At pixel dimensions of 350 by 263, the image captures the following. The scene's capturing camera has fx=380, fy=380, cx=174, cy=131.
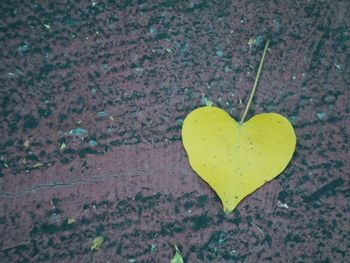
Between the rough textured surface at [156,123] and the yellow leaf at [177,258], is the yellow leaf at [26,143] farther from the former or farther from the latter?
the yellow leaf at [177,258]

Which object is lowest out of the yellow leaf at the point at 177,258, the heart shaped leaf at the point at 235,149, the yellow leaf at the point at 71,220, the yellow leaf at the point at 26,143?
the yellow leaf at the point at 177,258

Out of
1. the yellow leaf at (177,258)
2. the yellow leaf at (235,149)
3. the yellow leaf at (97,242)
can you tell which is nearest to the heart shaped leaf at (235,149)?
the yellow leaf at (235,149)

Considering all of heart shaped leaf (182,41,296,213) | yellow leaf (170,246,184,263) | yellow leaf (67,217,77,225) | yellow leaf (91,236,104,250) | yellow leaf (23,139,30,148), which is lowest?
yellow leaf (170,246,184,263)

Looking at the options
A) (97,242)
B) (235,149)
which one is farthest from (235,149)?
(97,242)

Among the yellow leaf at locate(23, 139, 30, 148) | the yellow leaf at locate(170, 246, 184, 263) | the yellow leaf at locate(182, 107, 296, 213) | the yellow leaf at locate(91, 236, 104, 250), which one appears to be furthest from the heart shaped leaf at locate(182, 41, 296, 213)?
the yellow leaf at locate(23, 139, 30, 148)

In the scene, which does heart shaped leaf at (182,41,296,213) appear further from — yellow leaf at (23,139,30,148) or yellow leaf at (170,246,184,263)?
yellow leaf at (23,139,30,148)

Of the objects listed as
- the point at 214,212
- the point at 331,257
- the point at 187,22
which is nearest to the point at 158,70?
the point at 187,22

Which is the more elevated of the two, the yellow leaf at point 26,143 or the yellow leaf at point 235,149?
the yellow leaf at point 235,149
